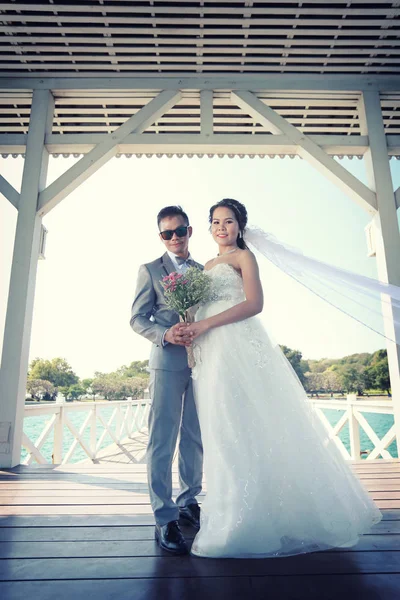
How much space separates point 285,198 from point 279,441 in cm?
5602

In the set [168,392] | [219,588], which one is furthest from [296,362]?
[219,588]

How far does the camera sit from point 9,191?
154 inches

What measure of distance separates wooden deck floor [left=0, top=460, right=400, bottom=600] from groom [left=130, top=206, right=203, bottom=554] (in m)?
0.16

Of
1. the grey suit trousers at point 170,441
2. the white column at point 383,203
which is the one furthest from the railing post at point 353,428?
the grey suit trousers at point 170,441

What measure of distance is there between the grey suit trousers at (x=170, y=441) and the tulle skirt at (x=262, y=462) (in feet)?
0.44

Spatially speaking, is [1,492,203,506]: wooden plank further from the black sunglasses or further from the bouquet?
the black sunglasses

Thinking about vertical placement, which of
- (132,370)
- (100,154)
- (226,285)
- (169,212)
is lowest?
(226,285)

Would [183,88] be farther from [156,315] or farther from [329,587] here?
[329,587]

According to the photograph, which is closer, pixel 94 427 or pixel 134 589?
pixel 134 589

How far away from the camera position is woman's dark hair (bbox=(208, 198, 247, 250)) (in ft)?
7.43

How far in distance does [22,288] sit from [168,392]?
→ 2.42 metres

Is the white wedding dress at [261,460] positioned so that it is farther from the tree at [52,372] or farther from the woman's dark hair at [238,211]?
the tree at [52,372]

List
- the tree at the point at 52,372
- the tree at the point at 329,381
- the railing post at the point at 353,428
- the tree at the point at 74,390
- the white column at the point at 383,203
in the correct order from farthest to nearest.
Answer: the tree at the point at 74,390
the tree at the point at 52,372
the tree at the point at 329,381
the railing post at the point at 353,428
the white column at the point at 383,203

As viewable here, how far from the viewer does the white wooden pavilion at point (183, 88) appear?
3582mm
